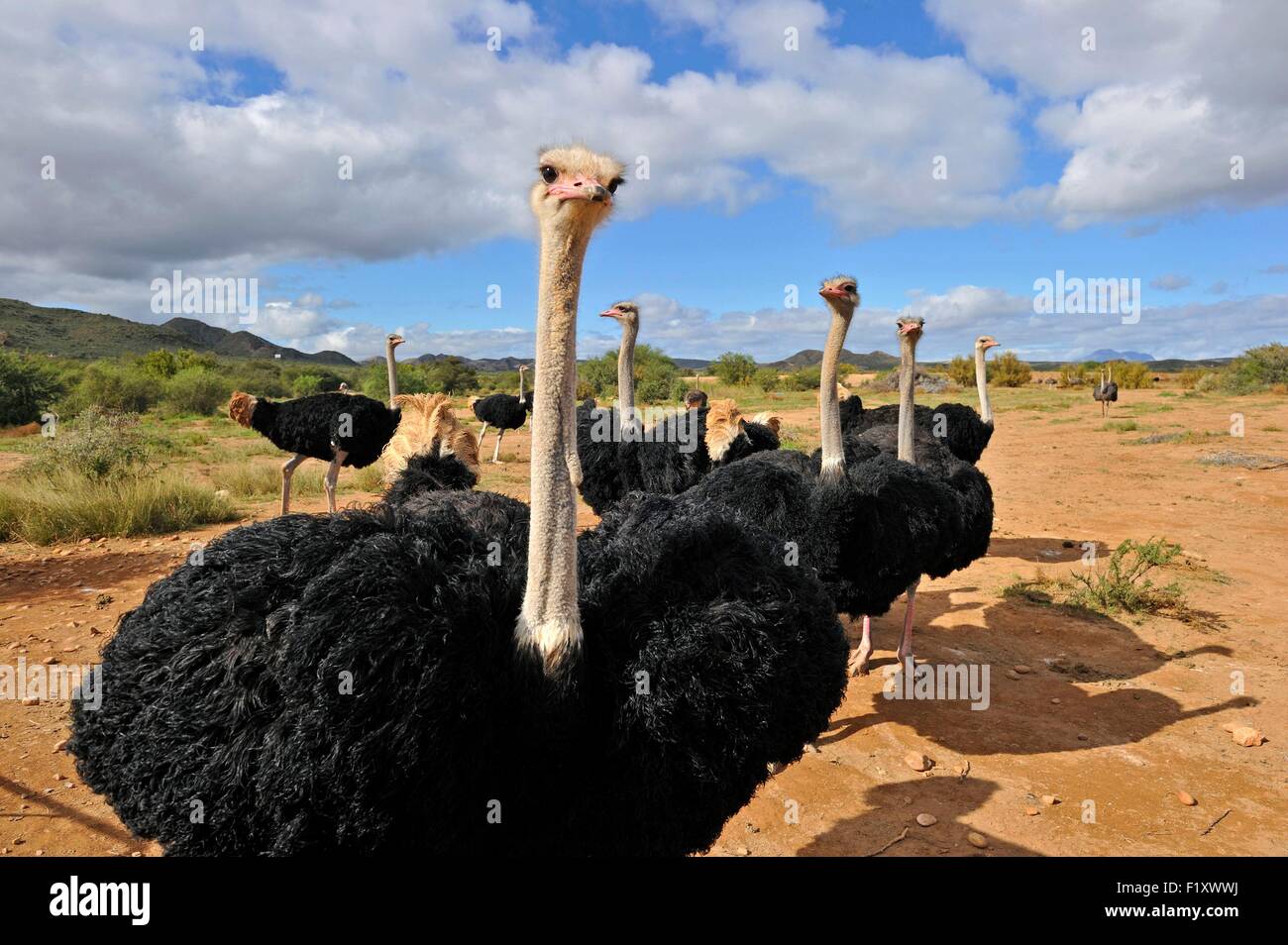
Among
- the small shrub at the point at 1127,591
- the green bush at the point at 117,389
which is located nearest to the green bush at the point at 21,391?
the green bush at the point at 117,389

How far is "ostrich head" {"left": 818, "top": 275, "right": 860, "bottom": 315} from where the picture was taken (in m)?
4.58

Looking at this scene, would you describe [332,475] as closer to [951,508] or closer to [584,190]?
[951,508]

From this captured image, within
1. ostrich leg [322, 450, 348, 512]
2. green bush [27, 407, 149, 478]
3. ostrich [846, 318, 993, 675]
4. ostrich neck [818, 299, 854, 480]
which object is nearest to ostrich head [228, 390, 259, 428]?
ostrich leg [322, 450, 348, 512]

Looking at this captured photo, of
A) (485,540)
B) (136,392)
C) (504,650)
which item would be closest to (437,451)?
(485,540)

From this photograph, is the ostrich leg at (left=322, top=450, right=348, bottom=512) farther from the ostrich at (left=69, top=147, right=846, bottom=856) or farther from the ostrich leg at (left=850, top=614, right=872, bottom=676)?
Result: the ostrich at (left=69, top=147, right=846, bottom=856)

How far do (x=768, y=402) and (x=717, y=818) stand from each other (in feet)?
99.1

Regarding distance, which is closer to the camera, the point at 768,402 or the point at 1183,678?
the point at 1183,678

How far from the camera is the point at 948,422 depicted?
9039mm

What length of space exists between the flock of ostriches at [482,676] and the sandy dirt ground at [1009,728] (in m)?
1.36

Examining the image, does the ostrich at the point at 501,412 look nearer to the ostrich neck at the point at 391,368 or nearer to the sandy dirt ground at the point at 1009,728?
the ostrich neck at the point at 391,368

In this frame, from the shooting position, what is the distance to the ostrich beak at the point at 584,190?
1973 millimetres
